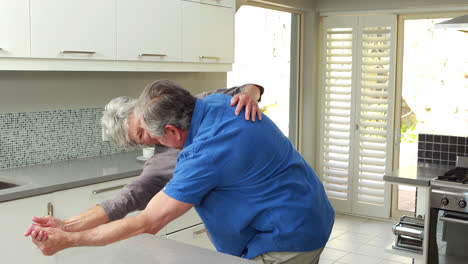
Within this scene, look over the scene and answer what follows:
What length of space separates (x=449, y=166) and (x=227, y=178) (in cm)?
253

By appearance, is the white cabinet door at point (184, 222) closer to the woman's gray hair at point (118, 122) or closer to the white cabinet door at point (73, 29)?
the white cabinet door at point (73, 29)

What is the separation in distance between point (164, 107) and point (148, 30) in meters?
1.90

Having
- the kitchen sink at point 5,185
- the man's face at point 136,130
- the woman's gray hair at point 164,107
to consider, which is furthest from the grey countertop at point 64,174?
the woman's gray hair at point 164,107

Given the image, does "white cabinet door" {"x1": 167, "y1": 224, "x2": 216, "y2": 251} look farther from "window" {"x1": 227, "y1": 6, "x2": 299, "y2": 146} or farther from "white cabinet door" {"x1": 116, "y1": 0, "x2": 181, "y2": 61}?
"window" {"x1": 227, "y1": 6, "x2": 299, "y2": 146}

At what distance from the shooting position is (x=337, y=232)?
494 centimetres

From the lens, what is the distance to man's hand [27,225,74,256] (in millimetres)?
1412

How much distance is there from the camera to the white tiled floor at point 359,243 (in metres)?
4.22

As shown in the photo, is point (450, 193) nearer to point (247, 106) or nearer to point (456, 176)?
point (456, 176)

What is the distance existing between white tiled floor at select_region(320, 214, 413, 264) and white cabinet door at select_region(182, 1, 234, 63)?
180cm

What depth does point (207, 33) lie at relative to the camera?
3777 mm

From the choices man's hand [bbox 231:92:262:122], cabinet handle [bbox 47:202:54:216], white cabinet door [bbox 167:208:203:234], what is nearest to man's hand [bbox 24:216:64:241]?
man's hand [bbox 231:92:262:122]

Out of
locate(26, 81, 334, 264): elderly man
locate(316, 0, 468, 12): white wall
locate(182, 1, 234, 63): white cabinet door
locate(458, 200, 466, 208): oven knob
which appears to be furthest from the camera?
locate(316, 0, 468, 12): white wall

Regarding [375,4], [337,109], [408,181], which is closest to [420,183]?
[408,181]

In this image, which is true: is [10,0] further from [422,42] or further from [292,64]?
[422,42]
